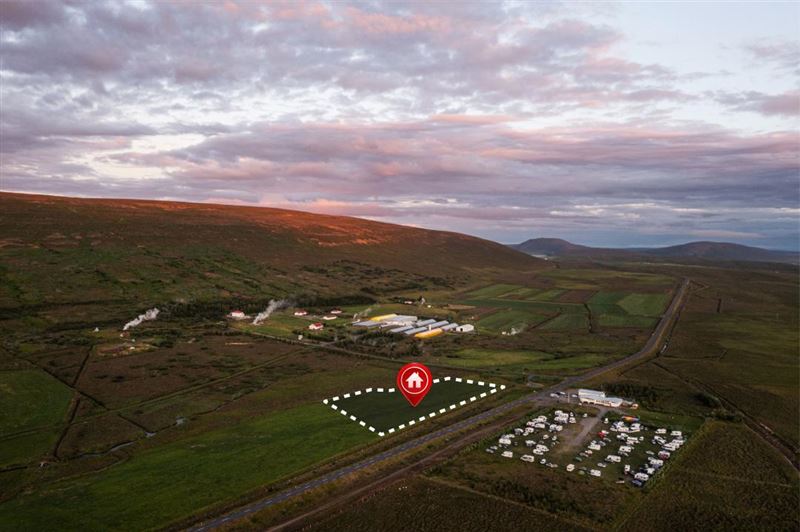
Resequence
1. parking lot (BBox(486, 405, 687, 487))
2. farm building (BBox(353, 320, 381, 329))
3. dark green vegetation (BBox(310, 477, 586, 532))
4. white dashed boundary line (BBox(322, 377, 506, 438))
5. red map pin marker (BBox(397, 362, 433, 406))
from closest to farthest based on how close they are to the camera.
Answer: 1. red map pin marker (BBox(397, 362, 433, 406))
2. dark green vegetation (BBox(310, 477, 586, 532))
3. parking lot (BBox(486, 405, 687, 487))
4. white dashed boundary line (BBox(322, 377, 506, 438))
5. farm building (BBox(353, 320, 381, 329))

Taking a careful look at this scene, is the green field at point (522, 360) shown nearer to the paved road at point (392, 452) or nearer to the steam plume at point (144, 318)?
the paved road at point (392, 452)

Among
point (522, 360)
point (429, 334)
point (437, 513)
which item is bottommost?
point (429, 334)

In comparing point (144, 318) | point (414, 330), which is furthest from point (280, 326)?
point (414, 330)

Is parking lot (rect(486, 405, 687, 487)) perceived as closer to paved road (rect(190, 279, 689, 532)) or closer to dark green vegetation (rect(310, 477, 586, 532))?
paved road (rect(190, 279, 689, 532))

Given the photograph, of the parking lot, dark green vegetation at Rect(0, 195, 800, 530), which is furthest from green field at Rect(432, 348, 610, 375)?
the parking lot

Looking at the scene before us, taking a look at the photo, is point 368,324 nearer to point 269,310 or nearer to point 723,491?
point 269,310
